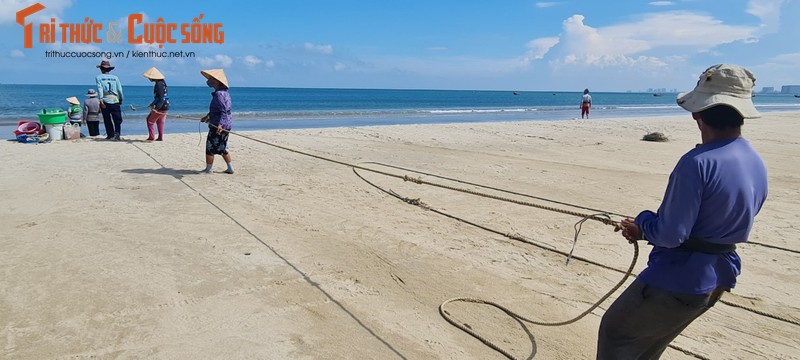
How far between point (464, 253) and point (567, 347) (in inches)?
74.1

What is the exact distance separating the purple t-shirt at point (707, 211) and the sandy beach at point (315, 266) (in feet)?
4.77

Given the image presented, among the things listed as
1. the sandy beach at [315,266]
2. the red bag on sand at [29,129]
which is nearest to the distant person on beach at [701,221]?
the sandy beach at [315,266]

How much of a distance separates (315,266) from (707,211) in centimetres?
351

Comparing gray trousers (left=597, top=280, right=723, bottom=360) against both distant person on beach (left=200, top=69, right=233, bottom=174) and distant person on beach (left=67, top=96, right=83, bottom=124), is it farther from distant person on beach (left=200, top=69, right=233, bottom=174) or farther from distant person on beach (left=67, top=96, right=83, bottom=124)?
distant person on beach (left=67, top=96, right=83, bottom=124)

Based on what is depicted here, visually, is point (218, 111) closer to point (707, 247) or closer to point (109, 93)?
point (109, 93)

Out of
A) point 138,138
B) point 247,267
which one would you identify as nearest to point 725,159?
point 247,267

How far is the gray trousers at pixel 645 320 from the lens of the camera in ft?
7.82

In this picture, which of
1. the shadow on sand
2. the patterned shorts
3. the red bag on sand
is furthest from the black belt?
the red bag on sand

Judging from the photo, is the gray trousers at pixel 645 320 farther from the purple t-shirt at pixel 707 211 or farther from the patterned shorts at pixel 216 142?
the patterned shorts at pixel 216 142

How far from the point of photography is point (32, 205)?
683 cm

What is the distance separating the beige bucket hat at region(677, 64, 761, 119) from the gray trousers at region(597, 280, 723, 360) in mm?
844

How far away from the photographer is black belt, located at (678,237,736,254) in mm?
2322

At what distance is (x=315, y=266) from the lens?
4957 mm

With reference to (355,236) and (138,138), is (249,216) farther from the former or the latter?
(138,138)
